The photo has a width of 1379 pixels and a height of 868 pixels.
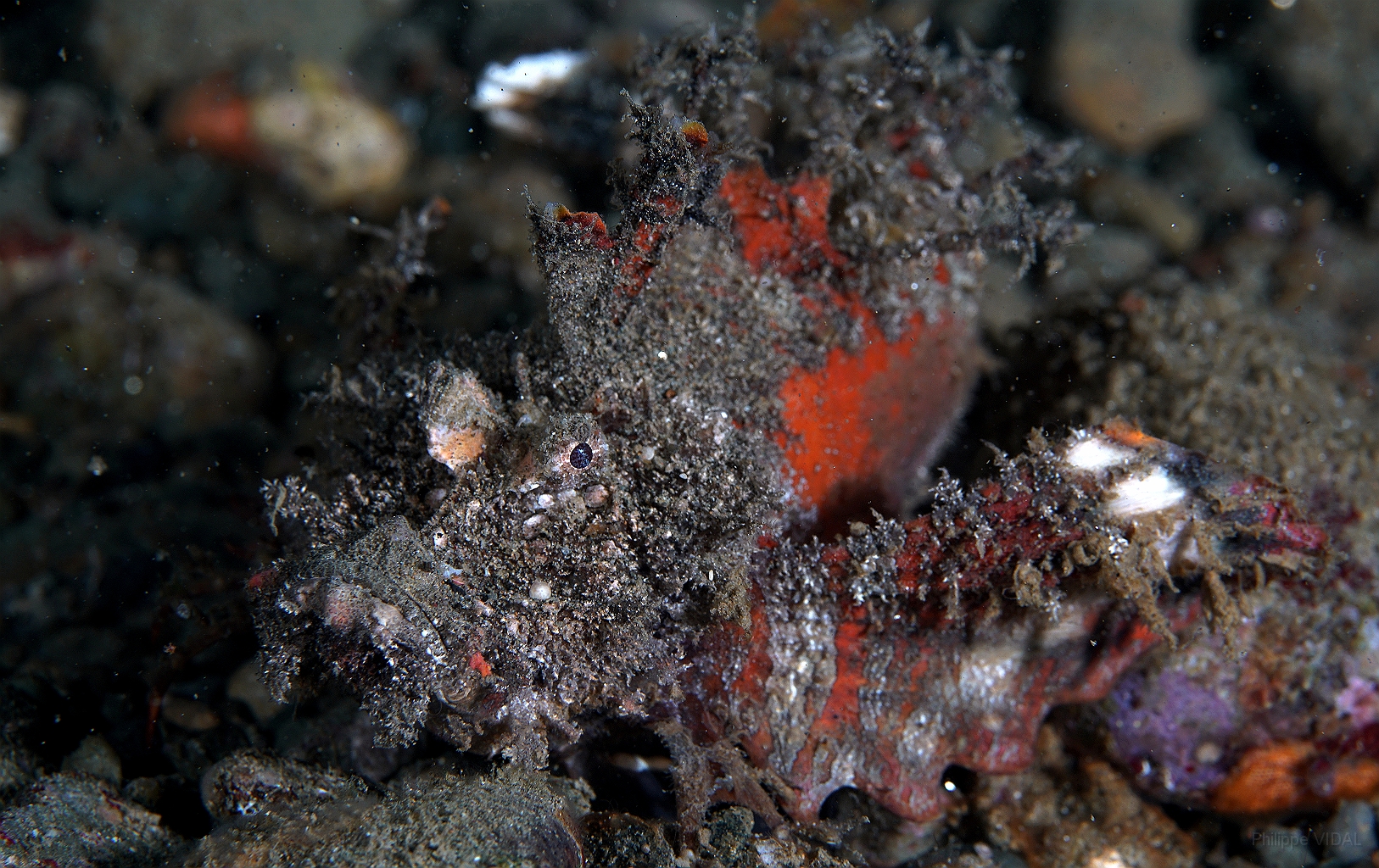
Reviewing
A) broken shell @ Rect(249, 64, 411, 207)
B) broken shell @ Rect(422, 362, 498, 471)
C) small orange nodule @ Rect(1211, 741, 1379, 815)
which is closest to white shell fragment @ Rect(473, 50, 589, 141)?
broken shell @ Rect(249, 64, 411, 207)

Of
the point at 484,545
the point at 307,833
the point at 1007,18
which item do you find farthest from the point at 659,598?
the point at 1007,18

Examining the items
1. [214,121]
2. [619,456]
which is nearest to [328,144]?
[214,121]

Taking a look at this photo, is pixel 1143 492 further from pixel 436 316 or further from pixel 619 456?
pixel 436 316

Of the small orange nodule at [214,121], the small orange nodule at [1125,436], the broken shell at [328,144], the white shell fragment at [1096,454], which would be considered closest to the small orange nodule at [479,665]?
the white shell fragment at [1096,454]

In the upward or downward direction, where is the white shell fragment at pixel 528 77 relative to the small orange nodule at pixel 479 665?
upward

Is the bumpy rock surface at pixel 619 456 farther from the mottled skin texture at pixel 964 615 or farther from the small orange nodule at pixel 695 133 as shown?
the mottled skin texture at pixel 964 615

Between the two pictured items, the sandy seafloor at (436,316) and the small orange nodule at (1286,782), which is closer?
the sandy seafloor at (436,316)
